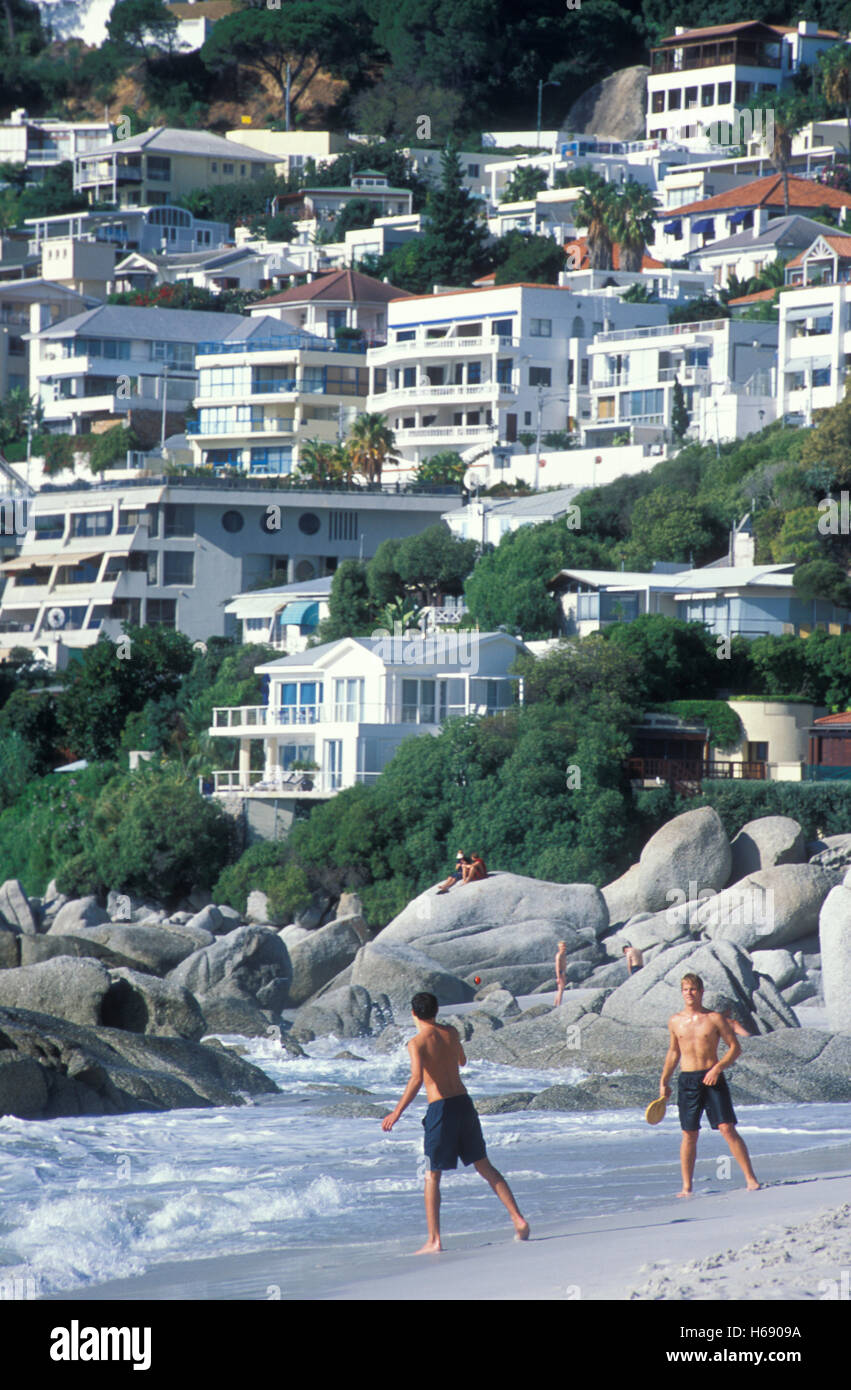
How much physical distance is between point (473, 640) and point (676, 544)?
37.6 feet

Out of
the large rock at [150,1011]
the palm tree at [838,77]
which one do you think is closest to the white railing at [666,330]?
the palm tree at [838,77]

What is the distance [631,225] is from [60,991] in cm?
6531

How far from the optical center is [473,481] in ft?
220

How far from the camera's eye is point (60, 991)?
23516 millimetres

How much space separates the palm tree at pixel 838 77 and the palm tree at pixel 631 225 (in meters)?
19.1

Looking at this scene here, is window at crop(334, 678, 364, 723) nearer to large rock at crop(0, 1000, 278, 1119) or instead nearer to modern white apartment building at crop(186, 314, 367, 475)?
large rock at crop(0, 1000, 278, 1119)

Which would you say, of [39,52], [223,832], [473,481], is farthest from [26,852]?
[39,52]

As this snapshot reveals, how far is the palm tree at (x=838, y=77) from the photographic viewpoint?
9875cm

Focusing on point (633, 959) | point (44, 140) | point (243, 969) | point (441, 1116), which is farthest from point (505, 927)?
point (44, 140)

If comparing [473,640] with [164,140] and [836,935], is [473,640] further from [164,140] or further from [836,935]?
[164,140]

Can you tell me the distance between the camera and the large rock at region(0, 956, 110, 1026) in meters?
23.4

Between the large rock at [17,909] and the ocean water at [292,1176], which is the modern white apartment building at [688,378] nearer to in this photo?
the large rock at [17,909]

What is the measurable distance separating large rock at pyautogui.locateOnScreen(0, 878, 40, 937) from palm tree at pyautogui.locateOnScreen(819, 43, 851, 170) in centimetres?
7192

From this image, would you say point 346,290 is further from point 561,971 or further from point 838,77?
point 561,971
